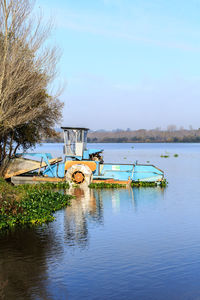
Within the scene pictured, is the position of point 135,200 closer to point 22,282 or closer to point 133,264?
point 133,264

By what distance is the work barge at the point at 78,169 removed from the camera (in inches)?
1064

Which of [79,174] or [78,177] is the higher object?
[79,174]

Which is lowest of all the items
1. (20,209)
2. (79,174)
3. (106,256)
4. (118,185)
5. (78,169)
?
(106,256)

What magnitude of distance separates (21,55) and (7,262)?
13.2 meters

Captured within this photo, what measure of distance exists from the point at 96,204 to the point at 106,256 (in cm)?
904

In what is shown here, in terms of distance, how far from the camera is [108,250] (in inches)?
449

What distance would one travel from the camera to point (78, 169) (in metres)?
26.8

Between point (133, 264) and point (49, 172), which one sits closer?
point (133, 264)

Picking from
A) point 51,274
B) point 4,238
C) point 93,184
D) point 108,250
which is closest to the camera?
point 51,274

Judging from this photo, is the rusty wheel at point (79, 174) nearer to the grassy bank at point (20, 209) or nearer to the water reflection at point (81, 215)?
the water reflection at point (81, 215)

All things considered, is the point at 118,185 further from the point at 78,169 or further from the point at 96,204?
the point at 96,204

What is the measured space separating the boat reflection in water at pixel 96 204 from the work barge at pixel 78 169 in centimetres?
140

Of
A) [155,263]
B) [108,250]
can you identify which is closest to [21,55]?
[108,250]

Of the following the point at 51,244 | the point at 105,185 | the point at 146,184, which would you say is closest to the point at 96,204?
the point at 105,185
